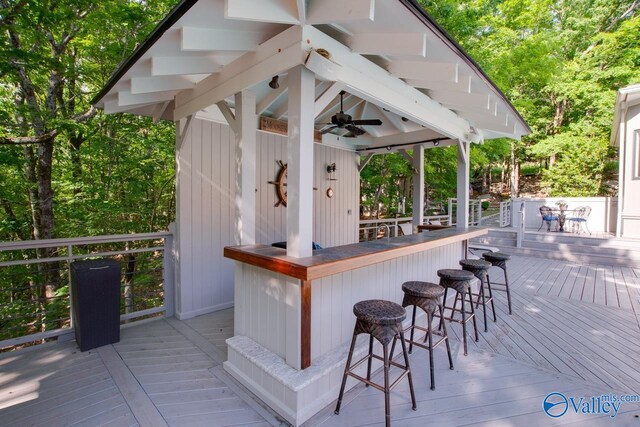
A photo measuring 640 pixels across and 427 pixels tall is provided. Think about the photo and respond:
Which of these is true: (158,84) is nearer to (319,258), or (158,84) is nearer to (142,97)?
(142,97)

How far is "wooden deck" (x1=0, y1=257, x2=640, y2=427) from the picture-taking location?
6.71 ft

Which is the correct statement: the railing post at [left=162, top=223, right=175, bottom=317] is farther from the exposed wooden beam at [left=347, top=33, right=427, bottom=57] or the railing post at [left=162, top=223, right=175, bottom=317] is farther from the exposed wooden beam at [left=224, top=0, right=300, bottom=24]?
the exposed wooden beam at [left=347, top=33, right=427, bottom=57]

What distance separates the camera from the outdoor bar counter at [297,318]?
2047 millimetres

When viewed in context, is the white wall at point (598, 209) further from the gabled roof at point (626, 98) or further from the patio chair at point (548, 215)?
the gabled roof at point (626, 98)

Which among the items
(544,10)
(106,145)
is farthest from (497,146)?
(106,145)

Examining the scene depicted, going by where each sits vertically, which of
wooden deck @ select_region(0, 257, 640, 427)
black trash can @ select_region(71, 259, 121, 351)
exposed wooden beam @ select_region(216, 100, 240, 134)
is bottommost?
wooden deck @ select_region(0, 257, 640, 427)

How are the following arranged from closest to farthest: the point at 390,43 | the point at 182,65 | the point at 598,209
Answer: the point at 390,43
the point at 182,65
the point at 598,209

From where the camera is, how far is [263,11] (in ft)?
5.97

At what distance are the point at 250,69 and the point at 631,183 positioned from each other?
9467 mm

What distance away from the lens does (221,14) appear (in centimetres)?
197

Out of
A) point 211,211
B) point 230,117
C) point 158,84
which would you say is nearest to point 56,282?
point 211,211

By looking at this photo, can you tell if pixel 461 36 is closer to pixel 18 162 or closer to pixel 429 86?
pixel 429 86

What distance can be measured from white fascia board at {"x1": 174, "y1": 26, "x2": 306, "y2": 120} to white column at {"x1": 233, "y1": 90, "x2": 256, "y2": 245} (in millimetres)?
142

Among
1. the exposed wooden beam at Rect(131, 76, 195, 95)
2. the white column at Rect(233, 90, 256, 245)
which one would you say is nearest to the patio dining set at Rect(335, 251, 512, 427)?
the white column at Rect(233, 90, 256, 245)
